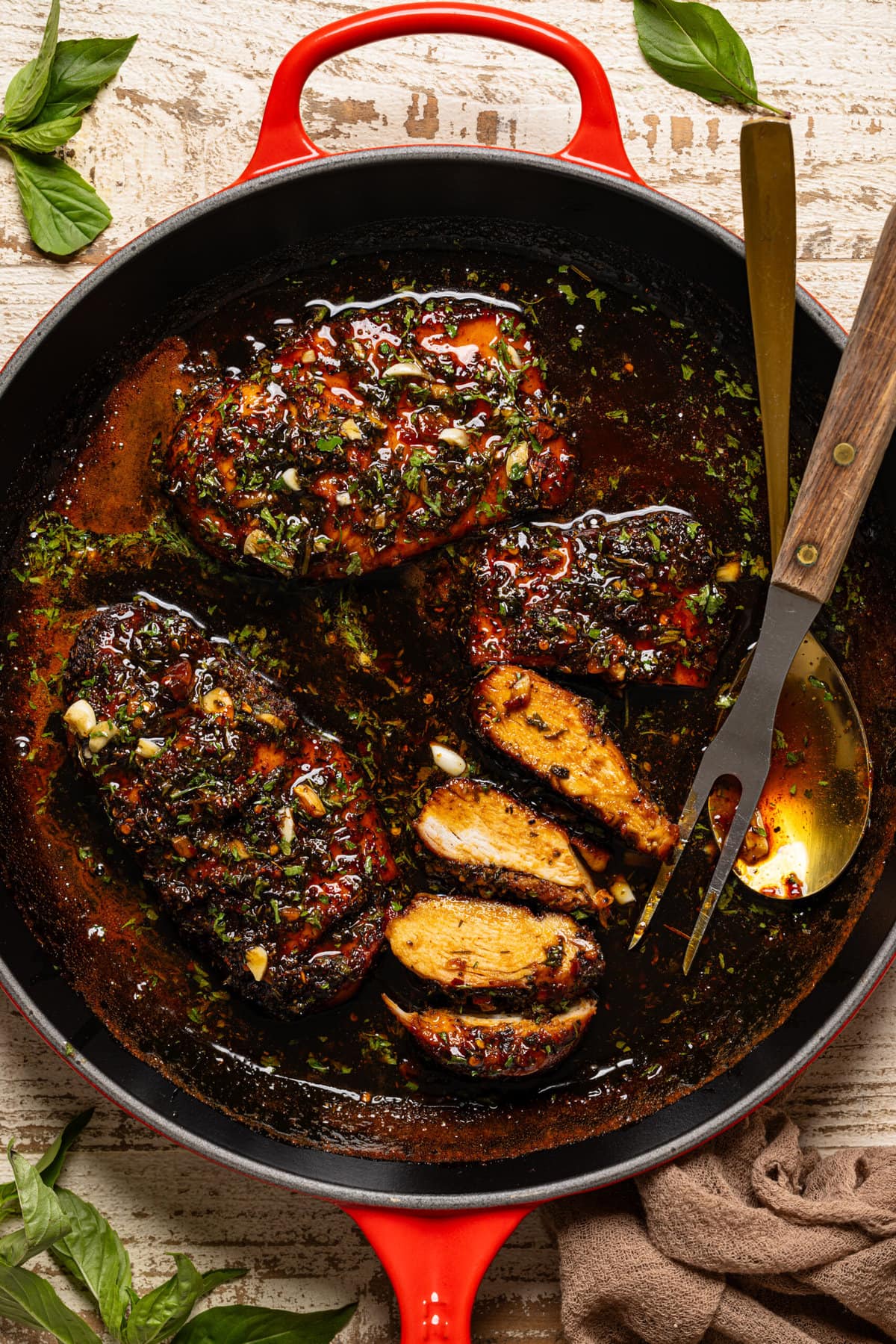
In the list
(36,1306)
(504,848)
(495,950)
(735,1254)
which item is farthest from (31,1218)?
(735,1254)

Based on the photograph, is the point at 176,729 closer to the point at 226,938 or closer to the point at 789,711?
the point at 226,938

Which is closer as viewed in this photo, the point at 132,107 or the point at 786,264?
the point at 786,264

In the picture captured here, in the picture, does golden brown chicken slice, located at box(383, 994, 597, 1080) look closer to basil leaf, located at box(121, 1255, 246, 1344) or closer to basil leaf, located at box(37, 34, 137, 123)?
basil leaf, located at box(121, 1255, 246, 1344)

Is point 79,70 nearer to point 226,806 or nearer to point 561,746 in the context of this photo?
point 226,806

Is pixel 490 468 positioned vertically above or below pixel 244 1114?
above

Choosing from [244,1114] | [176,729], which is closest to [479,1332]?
[244,1114]

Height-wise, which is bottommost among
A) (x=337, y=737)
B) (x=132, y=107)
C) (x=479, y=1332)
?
(x=479, y=1332)
